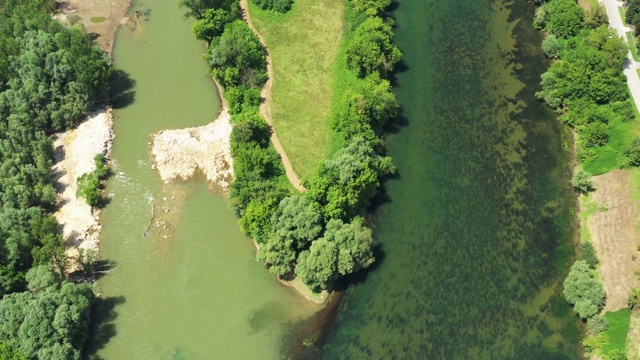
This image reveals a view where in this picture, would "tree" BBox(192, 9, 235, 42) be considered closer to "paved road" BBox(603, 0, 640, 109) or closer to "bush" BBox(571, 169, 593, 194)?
"bush" BBox(571, 169, 593, 194)

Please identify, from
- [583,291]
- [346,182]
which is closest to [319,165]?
[346,182]

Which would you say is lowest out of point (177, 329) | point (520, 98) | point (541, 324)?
point (177, 329)

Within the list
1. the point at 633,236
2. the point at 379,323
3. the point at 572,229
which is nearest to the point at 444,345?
the point at 379,323

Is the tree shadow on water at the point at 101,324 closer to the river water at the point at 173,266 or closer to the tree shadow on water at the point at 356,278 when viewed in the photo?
the river water at the point at 173,266

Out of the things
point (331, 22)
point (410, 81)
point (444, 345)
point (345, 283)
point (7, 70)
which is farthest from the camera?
point (331, 22)

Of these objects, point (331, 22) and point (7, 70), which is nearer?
point (7, 70)

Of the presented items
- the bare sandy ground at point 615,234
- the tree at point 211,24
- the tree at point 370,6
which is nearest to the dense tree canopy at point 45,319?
the tree at point 211,24

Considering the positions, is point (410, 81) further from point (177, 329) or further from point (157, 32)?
point (177, 329)
